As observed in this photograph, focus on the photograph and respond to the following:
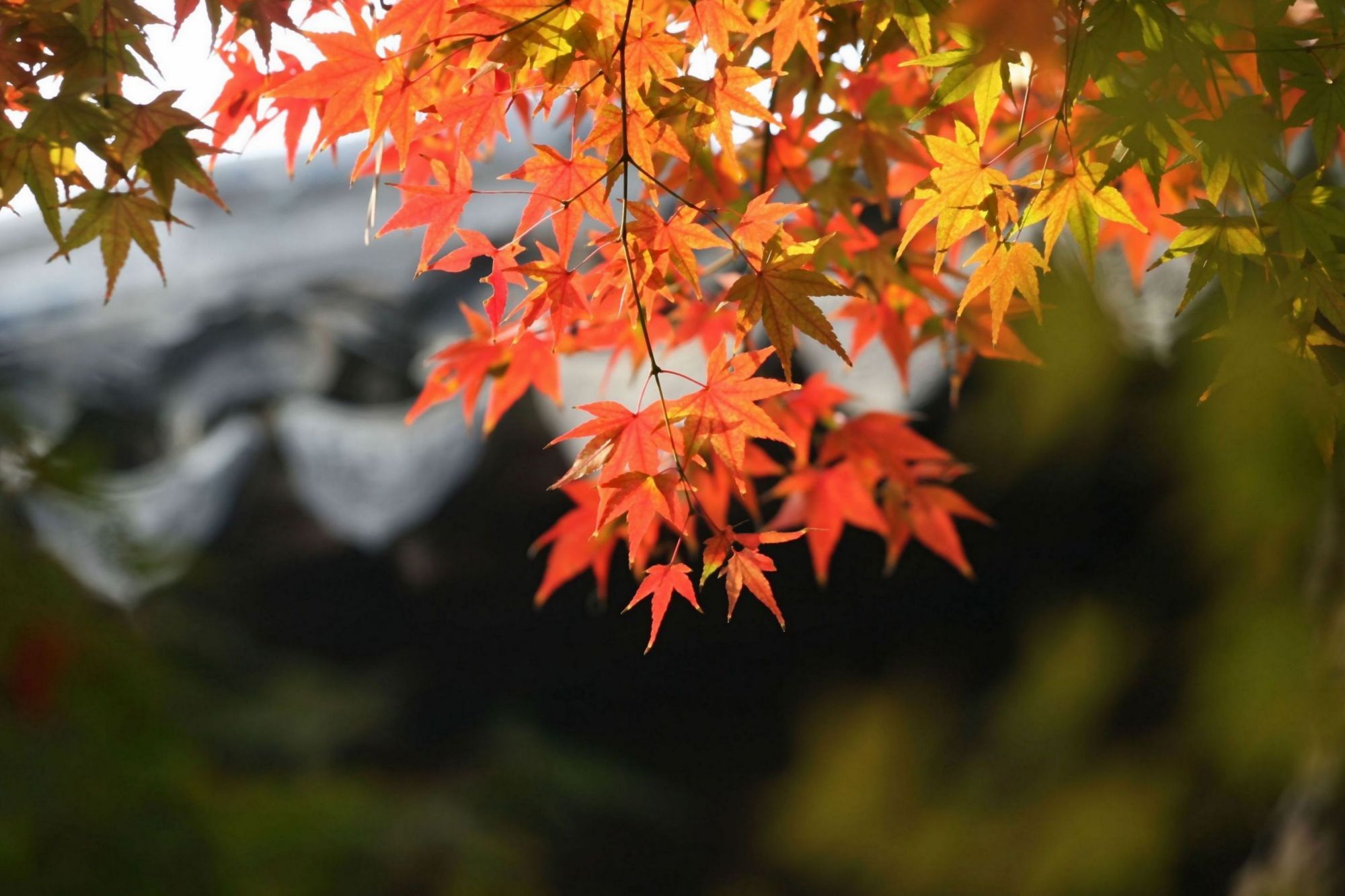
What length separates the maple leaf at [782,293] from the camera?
736 millimetres

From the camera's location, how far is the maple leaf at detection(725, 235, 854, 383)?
2.41 ft

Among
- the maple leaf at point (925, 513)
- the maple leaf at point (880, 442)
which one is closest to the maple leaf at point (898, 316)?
the maple leaf at point (880, 442)

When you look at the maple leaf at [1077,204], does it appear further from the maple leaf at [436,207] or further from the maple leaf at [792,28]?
the maple leaf at [436,207]

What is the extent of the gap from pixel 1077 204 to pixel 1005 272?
7 cm

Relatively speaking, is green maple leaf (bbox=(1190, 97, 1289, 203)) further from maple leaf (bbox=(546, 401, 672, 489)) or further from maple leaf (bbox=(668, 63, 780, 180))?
maple leaf (bbox=(546, 401, 672, 489))

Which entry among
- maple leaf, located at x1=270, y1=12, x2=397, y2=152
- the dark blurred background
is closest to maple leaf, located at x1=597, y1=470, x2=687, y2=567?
maple leaf, located at x1=270, y1=12, x2=397, y2=152

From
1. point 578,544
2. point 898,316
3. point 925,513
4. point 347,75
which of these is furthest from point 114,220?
point 925,513

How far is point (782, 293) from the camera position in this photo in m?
0.75

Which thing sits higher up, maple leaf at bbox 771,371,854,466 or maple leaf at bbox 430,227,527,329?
maple leaf at bbox 430,227,527,329

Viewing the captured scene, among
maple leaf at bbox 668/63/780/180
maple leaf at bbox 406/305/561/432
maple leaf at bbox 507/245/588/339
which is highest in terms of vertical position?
Result: maple leaf at bbox 668/63/780/180

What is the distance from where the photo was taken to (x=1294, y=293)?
76 centimetres

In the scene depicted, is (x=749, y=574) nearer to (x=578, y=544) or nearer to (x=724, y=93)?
(x=724, y=93)

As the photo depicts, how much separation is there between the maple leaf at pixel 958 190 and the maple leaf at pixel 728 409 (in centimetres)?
14

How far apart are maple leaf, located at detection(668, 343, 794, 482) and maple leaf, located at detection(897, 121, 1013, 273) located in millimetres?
142
